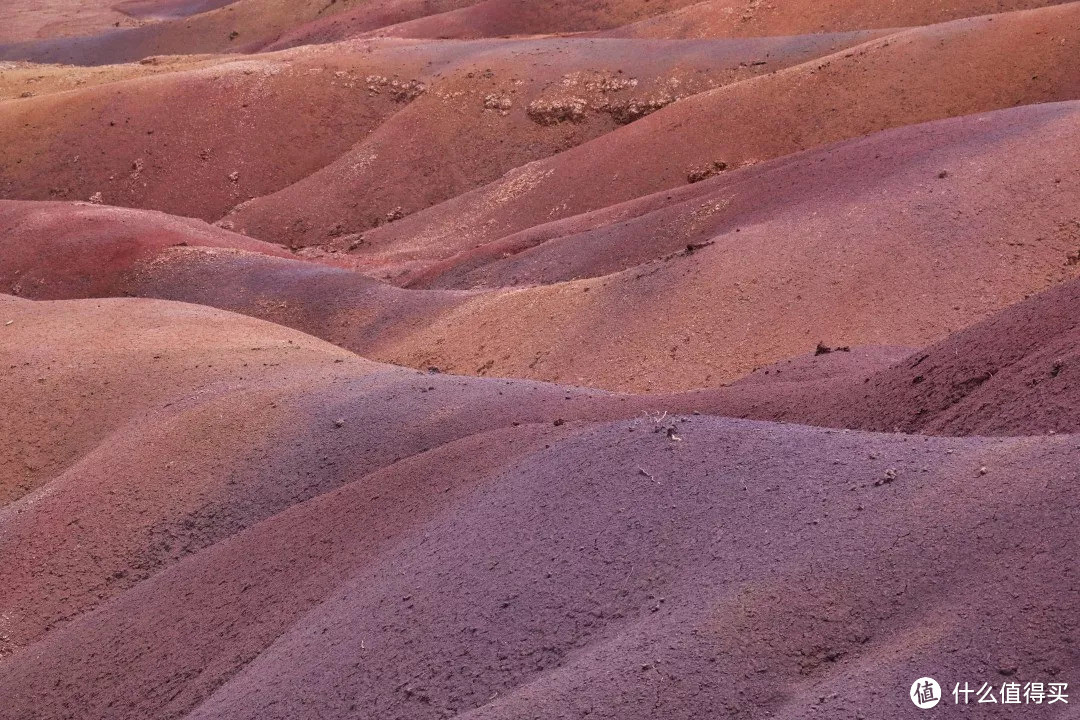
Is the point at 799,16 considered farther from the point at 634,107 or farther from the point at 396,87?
the point at 396,87

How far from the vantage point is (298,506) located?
11398 millimetres

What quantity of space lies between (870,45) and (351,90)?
17.6 m

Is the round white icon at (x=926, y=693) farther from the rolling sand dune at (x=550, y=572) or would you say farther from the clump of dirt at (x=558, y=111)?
the clump of dirt at (x=558, y=111)

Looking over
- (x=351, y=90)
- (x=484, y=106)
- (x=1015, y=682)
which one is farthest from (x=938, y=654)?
(x=351, y=90)

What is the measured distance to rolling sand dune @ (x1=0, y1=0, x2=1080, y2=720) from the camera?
676 centimetres

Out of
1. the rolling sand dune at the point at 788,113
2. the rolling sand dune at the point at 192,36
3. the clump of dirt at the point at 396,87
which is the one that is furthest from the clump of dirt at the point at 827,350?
the rolling sand dune at the point at 192,36

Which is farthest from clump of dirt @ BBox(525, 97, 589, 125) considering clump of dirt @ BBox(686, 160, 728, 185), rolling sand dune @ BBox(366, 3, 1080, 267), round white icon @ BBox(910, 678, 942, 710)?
round white icon @ BBox(910, 678, 942, 710)

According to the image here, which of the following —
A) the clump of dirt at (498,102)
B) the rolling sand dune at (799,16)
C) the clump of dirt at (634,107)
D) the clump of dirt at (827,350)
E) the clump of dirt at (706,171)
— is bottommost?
the clump of dirt at (827,350)

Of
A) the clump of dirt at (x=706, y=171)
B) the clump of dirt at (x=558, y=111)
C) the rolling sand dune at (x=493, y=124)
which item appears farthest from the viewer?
the clump of dirt at (x=558, y=111)

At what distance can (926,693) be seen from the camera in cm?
561

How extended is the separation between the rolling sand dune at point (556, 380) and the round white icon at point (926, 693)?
0.03 metres

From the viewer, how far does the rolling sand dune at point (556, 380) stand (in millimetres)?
6762

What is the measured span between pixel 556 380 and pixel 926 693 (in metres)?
12.4

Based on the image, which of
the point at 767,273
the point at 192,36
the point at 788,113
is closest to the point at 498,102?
the point at 788,113
